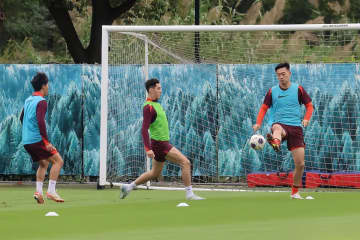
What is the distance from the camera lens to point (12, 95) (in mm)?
21047

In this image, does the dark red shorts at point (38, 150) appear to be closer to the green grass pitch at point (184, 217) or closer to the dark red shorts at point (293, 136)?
the green grass pitch at point (184, 217)

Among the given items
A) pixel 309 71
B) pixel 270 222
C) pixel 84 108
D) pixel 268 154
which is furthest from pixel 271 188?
pixel 270 222

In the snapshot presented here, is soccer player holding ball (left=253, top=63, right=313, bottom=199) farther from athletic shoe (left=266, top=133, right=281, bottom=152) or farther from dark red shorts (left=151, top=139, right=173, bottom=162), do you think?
dark red shorts (left=151, top=139, right=173, bottom=162)

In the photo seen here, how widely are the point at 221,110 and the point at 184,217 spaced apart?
26.0 feet

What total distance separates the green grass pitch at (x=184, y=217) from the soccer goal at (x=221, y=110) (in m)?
2.33

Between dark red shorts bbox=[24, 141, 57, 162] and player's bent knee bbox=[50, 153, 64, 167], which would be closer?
dark red shorts bbox=[24, 141, 57, 162]

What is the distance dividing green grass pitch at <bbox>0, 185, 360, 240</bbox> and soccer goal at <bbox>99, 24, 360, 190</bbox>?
7.65ft

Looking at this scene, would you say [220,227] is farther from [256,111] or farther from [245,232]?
[256,111]

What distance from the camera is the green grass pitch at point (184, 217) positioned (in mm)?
10734

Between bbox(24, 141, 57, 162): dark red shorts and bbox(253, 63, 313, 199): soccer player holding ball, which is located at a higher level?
bbox(253, 63, 313, 199): soccer player holding ball

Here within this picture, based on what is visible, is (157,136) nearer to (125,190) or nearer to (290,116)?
(125,190)

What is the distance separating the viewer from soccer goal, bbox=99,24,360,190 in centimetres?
1964

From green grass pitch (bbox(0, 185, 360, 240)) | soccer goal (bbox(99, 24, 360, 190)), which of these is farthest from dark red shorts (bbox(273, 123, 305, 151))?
soccer goal (bbox(99, 24, 360, 190))

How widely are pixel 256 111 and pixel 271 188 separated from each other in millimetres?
1743
